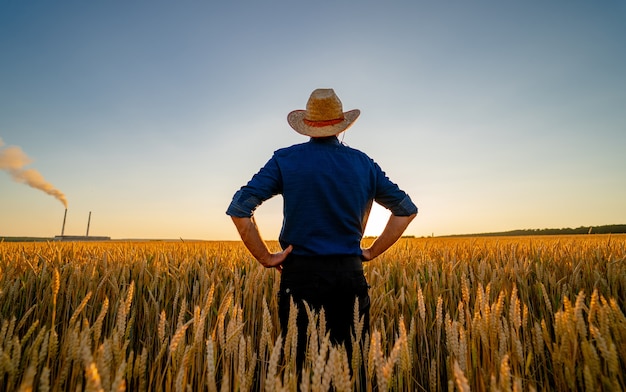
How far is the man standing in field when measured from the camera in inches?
79.5

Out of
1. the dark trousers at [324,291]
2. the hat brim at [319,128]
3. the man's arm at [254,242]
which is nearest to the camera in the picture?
the dark trousers at [324,291]

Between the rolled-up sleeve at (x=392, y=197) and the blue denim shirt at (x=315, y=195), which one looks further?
the rolled-up sleeve at (x=392, y=197)

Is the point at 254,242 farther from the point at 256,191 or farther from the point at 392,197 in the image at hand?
the point at 392,197

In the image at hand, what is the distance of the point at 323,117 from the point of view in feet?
7.47

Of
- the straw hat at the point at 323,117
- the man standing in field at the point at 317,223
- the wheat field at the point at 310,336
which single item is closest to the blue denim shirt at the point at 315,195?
the man standing in field at the point at 317,223

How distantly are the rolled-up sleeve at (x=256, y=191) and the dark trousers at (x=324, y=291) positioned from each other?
379mm

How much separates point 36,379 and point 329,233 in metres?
1.43

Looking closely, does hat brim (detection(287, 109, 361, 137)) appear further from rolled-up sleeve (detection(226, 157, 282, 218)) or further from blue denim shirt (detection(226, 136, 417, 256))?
rolled-up sleeve (detection(226, 157, 282, 218))

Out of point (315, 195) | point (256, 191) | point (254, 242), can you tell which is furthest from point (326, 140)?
point (254, 242)

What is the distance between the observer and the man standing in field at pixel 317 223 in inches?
79.5

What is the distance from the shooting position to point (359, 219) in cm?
217

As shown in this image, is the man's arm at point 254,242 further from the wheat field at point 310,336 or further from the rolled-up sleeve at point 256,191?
the wheat field at point 310,336

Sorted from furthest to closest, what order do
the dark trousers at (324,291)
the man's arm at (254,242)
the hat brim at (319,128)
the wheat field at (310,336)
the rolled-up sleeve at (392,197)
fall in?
the rolled-up sleeve at (392,197) < the hat brim at (319,128) < the man's arm at (254,242) < the dark trousers at (324,291) < the wheat field at (310,336)

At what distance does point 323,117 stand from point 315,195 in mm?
531
